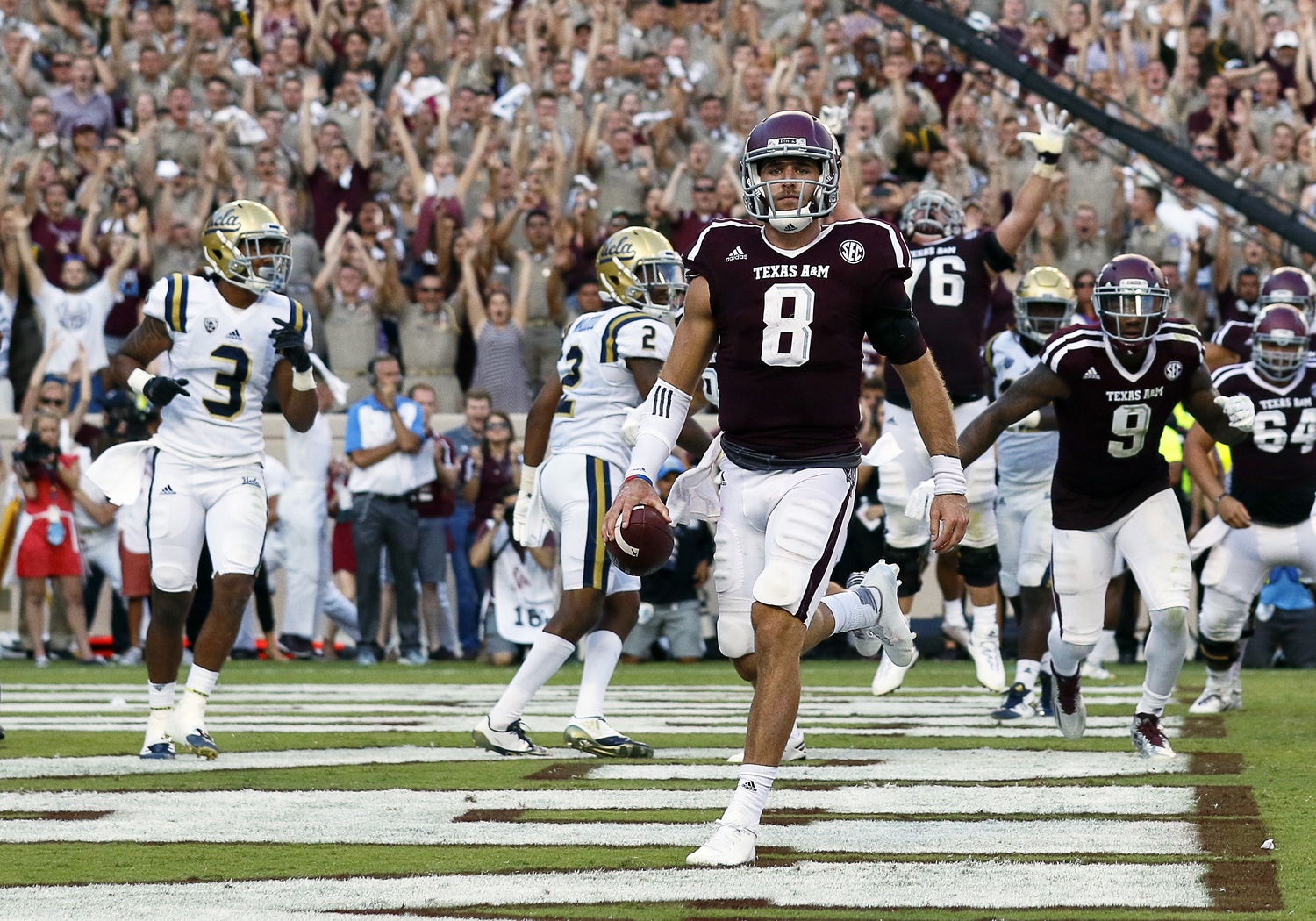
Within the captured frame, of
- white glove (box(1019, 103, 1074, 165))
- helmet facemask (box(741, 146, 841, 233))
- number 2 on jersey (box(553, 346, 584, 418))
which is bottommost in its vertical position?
number 2 on jersey (box(553, 346, 584, 418))

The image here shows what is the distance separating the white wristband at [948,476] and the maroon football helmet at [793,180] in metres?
0.68

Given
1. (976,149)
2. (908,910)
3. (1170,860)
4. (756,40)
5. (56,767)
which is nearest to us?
(908,910)

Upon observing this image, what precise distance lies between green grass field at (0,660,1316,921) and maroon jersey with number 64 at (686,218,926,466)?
1.03 meters

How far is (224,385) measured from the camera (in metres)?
7.03

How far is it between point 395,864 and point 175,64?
1316 centimetres

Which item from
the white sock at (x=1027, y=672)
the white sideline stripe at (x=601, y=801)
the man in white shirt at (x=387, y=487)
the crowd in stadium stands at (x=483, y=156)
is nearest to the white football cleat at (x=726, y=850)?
the white sideline stripe at (x=601, y=801)

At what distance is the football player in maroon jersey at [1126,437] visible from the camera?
21.6ft

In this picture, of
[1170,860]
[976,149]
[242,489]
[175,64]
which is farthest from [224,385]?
[175,64]

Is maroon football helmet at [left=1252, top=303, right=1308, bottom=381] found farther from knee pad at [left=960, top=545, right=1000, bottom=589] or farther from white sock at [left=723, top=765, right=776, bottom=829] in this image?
white sock at [left=723, top=765, right=776, bottom=829]

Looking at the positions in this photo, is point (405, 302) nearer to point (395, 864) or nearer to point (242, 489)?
point (242, 489)

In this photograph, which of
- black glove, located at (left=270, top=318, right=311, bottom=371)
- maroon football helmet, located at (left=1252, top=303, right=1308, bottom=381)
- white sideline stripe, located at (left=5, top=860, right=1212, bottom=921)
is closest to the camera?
white sideline stripe, located at (left=5, top=860, right=1212, bottom=921)

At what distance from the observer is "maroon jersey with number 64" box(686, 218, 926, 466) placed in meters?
4.77

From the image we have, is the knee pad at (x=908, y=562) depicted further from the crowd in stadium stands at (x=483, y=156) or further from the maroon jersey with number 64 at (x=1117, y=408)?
the crowd in stadium stands at (x=483, y=156)

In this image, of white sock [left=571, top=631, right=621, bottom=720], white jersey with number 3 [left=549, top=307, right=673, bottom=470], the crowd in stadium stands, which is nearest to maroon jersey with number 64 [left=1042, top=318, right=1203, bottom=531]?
white jersey with number 3 [left=549, top=307, right=673, bottom=470]
